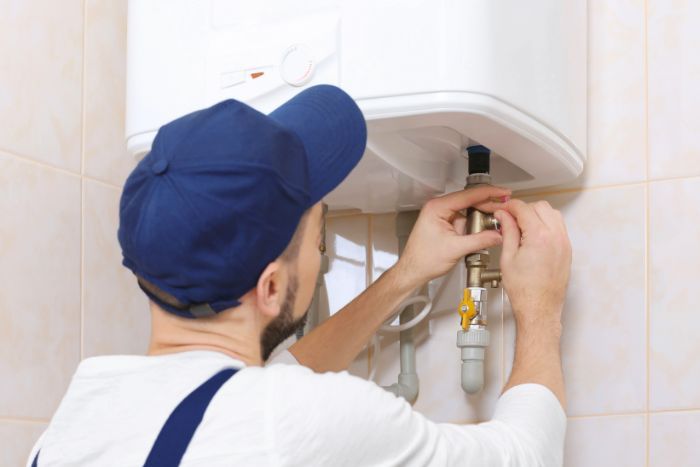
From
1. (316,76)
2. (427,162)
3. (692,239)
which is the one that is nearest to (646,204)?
(692,239)

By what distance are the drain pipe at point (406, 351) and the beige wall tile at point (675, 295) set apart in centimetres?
34

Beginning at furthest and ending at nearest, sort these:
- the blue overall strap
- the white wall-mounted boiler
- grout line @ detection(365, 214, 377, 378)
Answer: grout line @ detection(365, 214, 377, 378) → the white wall-mounted boiler → the blue overall strap

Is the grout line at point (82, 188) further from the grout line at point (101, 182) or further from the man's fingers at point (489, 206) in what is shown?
the man's fingers at point (489, 206)

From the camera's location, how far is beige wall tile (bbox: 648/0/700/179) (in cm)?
140

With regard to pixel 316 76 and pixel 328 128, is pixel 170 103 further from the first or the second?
pixel 328 128

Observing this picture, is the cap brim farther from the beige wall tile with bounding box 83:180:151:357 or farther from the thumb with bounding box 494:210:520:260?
the beige wall tile with bounding box 83:180:151:357

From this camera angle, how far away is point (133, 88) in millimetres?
1370

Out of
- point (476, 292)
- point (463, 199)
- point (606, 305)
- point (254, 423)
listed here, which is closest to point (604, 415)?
point (606, 305)

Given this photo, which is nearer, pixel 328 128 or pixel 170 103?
pixel 328 128

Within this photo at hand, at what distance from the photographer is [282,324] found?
1.06m

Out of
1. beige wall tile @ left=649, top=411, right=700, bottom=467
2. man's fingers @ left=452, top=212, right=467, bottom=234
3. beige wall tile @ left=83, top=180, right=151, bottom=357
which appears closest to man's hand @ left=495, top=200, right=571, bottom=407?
man's fingers @ left=452, top=212, right=467, bottom=234

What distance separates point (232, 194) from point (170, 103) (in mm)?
404

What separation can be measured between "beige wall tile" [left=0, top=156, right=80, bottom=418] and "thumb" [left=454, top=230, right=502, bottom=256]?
1.74 ft

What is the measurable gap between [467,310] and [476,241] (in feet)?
0.30
